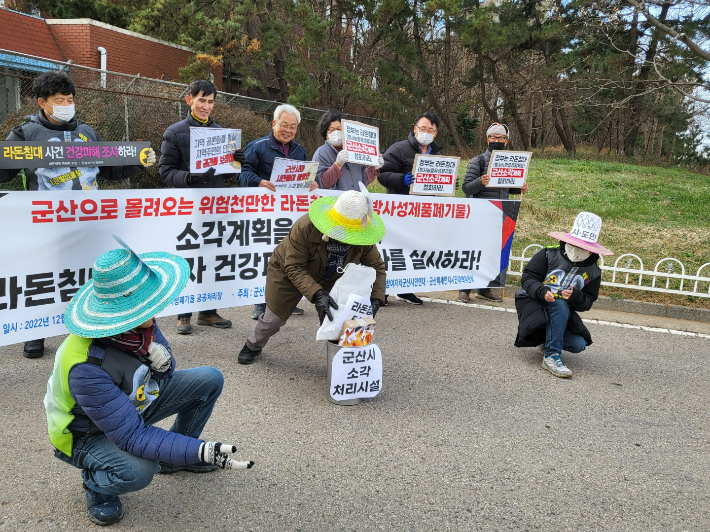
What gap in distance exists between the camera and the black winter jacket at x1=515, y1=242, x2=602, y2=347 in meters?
4.88

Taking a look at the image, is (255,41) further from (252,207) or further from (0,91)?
(252,207)

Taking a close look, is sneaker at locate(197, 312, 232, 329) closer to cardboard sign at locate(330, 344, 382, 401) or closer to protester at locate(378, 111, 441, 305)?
cardboard sign at locate(330, 344, 382, 401)

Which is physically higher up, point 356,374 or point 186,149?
point 186,149

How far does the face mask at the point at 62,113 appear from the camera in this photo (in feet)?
15.2

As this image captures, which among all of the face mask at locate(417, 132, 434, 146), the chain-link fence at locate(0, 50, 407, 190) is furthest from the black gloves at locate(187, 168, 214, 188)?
the chain-link fence at locate(0, 50, 407, 190)

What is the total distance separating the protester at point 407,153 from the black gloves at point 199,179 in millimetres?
2150

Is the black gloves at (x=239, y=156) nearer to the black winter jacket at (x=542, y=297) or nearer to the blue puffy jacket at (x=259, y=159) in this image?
the blue puffy jacket at (x=259, y=159)

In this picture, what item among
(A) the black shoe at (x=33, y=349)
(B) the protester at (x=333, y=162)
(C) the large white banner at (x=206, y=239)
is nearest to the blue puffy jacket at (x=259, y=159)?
(C) the large white banner at (x=206, y=239)

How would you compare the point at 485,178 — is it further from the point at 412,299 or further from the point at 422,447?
the point at 422,447

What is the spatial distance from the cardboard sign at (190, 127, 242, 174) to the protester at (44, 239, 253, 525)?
8.08 ft

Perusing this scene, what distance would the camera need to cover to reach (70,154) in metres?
4.45

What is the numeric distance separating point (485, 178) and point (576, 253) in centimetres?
213

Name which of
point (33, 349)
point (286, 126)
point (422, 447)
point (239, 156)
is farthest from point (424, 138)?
point (33, 349)

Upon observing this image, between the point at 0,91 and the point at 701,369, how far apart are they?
1221 centimetres
